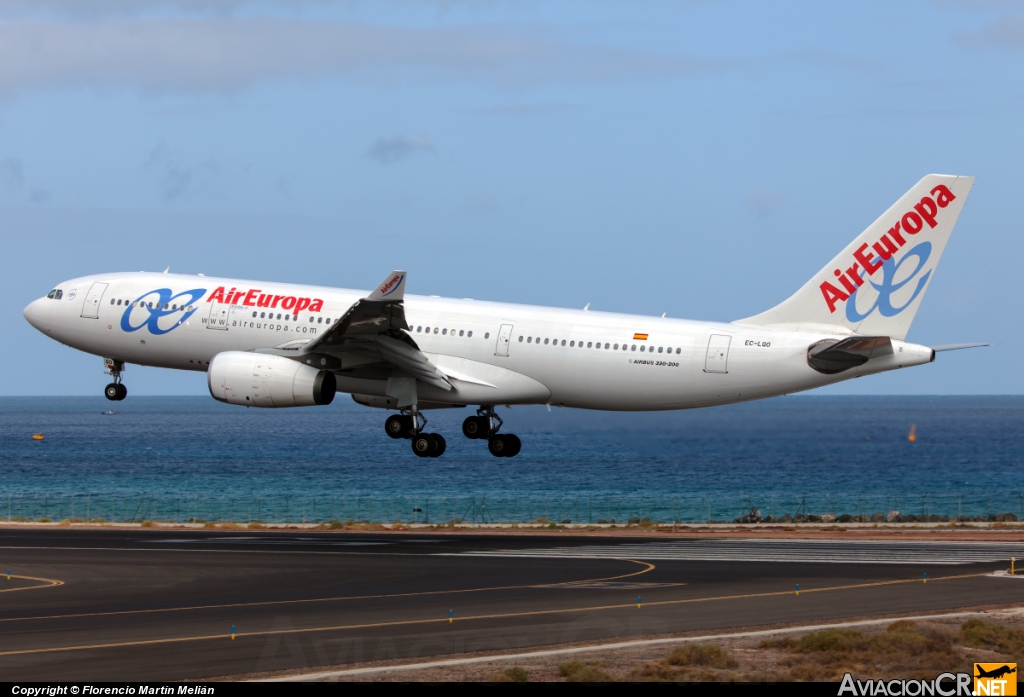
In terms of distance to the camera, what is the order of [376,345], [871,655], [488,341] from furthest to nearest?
[488,341], [376,345], [871,655]

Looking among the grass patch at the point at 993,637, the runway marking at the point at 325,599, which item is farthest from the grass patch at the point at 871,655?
the runway marking at the point at 325,599

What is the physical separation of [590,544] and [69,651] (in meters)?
29.9

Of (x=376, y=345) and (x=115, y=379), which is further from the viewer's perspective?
(x=115, y=379)

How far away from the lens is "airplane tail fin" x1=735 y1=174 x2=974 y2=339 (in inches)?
1649

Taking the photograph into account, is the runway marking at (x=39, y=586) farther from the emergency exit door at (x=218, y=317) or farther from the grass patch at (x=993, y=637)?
the grass patch at (x=993, y=637)

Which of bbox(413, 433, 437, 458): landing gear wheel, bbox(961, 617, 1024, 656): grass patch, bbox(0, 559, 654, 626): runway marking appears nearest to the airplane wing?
bbox(413, 433, 437, 458): landing gear wheel

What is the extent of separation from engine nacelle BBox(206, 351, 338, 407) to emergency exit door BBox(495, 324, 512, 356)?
239 inches

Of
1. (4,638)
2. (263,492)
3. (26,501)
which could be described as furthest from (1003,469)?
(4,638)

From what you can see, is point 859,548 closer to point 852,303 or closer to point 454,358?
point 852,303

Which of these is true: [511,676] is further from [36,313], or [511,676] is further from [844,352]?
[36,313]

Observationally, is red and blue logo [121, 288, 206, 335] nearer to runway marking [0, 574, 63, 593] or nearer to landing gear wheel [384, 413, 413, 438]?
landing gear wheel [384, 413, 413, 438]

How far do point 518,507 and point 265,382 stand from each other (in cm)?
6445

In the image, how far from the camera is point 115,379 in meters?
51.7

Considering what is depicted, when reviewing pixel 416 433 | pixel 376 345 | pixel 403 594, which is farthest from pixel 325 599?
pixel 416 433
